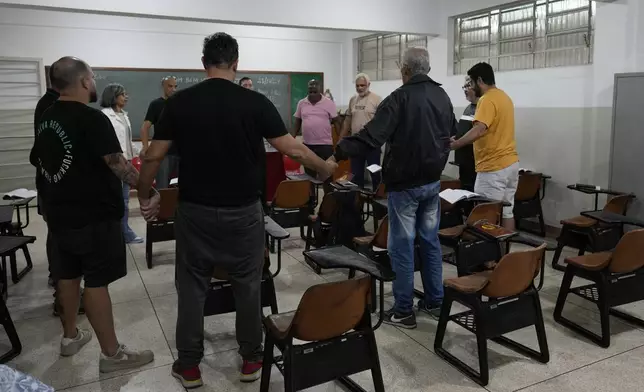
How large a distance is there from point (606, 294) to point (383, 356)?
1.27 metres

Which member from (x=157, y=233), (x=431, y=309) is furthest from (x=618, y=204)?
(x=157, y=233)

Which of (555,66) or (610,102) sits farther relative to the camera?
(555,66)

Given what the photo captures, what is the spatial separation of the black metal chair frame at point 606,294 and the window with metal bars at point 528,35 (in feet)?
9.46

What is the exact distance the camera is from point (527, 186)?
16.8 feet

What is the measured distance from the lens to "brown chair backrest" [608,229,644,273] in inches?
110

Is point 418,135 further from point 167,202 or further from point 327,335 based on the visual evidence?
point 167,202

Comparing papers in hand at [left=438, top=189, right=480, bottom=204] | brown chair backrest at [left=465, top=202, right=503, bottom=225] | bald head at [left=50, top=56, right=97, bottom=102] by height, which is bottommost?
brown chair backrest at [left=465, top=202, right=503, bottom=225]

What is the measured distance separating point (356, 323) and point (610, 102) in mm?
3859

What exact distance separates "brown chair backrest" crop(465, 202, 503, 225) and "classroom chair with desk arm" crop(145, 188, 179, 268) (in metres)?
2.30

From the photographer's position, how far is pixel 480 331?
2.47 meters

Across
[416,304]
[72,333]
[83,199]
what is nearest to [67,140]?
[83,199]

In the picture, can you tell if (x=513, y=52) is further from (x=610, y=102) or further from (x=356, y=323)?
(x=356, y=323)

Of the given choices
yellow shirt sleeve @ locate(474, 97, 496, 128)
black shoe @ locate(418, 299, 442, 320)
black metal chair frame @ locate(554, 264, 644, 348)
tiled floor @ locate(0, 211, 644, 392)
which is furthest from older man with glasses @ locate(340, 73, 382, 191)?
black metal chair frame @ locate(554, 264, 644, 348)

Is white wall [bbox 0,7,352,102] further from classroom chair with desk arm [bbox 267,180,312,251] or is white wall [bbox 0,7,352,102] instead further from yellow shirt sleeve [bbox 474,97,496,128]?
yellow shirt sleeve [bbox 474,97,496,128]
